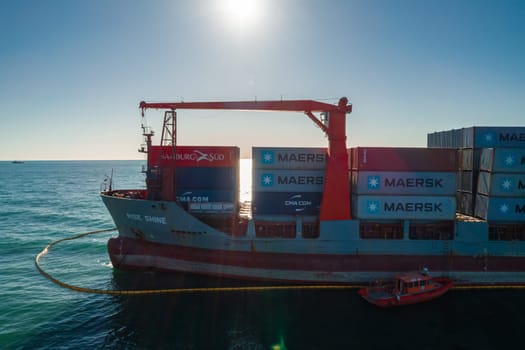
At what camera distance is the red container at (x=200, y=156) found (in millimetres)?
24516

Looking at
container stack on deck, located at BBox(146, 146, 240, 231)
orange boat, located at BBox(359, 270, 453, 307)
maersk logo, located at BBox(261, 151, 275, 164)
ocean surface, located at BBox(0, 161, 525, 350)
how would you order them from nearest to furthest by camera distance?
1. ocean surface, located at BBox(0, 161, 525, 350)
2. orange boat, located at BBox(359, 270, 453, 307)
3. maersk logo, located at BBox(261, 151, 275, 164)
4. container stack on deck, located at BBox(146, 146, 240, 231)

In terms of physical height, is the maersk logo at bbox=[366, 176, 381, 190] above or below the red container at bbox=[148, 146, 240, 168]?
below

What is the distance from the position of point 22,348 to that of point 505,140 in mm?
35923

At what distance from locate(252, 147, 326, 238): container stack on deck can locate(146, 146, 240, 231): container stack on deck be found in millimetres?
1899

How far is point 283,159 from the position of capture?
24.2m

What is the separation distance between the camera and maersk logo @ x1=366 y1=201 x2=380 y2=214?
23.5m

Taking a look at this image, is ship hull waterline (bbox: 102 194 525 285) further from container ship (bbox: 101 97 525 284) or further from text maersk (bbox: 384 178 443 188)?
text maersk (bbox: 384 178 443 188)

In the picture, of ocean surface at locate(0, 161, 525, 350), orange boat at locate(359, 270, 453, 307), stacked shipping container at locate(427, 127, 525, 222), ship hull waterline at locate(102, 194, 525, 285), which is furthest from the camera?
ship hull waterline at locate(102, 194, 525, 285)

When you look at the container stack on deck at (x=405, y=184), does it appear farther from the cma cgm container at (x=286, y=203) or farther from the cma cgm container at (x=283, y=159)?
the cma cgm container at (x=283, y=159)

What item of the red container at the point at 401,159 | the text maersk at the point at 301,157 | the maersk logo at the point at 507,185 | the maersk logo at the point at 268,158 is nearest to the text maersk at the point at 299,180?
the text maersk at the point at 301,157

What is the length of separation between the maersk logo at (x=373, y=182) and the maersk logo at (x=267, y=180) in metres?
7.52

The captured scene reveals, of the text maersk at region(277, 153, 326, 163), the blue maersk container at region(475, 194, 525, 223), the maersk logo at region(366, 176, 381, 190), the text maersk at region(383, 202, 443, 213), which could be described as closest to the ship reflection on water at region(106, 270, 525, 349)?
the blue maersk container at region(475, 194, 525, 223)

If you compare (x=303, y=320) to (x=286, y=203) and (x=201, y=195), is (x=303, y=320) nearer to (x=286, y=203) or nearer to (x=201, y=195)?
(x=286, y=203)

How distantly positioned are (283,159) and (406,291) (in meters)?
12.8
